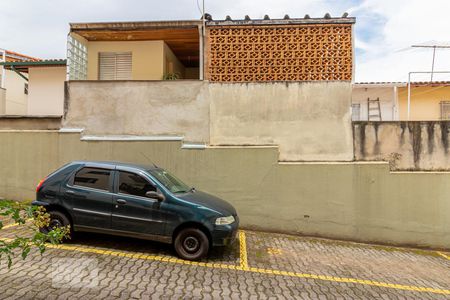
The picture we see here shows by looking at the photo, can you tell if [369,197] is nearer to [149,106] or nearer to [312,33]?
[312,33]

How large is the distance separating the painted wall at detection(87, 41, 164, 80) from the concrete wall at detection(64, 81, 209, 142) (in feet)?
4.84

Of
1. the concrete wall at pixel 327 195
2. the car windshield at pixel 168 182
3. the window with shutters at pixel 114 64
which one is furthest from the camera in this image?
the window with shutters at pixel 114 64

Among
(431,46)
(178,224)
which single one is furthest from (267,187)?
(431,46)

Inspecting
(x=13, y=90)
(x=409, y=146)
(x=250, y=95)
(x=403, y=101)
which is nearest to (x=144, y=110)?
(x=250, y=95)

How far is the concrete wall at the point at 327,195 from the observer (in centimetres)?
788

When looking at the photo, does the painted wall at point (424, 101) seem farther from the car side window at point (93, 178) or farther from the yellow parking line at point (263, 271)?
the car side window at point (93, 178)

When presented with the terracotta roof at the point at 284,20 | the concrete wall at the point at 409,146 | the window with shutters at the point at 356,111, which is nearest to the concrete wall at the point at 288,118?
the concrete wall at the point at 409,146

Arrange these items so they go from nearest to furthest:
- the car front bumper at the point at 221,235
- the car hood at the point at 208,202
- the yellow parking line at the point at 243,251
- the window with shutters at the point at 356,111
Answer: the car front bumper at the point at 221,235
the car hood at the point at 208,202
the yellow parking line at the point at 243,251
the window with shutters at the point at 356,111

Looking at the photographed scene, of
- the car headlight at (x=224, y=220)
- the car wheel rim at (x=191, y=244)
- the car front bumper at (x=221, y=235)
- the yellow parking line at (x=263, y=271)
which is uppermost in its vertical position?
the car headlight at (x=224, y=220)

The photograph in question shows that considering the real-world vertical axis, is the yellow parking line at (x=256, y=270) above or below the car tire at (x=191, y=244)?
below

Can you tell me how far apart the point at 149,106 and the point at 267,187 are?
12.8ft

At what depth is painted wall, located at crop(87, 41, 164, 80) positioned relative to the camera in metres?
9.58

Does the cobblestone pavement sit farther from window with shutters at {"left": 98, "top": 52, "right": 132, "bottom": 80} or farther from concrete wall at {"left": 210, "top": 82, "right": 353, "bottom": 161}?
window with shutters at {"left": 98, "top": 52, "right": 132, "bottom": 80}

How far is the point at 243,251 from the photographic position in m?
6.22
